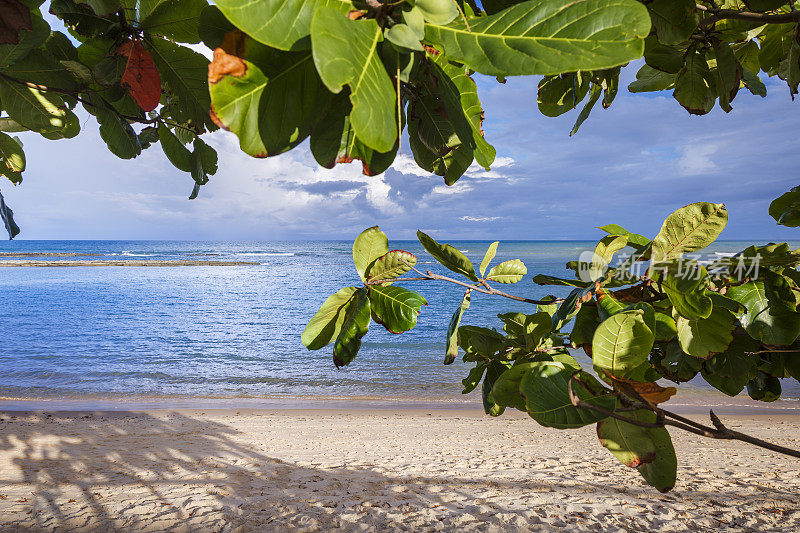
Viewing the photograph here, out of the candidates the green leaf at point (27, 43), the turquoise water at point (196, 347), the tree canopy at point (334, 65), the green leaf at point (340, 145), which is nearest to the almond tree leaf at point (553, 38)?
the tree canopy at point (334, 65)

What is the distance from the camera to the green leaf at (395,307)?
710 mm

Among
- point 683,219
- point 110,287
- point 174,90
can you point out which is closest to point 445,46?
point 683,219

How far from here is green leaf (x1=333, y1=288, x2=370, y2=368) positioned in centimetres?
71

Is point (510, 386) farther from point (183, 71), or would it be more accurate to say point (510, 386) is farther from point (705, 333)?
point (183, 71)

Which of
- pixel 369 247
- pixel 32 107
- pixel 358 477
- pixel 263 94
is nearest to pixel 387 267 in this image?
pixel 369 247

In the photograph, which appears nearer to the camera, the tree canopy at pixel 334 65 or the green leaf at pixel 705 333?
the tree canopy at pixel 334 65

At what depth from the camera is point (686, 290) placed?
0.62 metres

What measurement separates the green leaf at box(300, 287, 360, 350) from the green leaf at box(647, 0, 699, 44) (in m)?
0.64

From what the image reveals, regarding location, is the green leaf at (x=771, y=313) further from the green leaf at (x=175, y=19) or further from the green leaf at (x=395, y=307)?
the green leaf at (x=175, y=19)

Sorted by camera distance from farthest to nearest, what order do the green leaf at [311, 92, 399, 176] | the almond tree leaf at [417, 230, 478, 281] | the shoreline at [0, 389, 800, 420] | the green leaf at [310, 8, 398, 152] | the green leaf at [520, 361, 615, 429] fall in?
the shoreline at [0, 389, 800, 420], the almond tree leaf at [417, 230, 478, 281], the green leaf at [520, 361, 615, 429], the green leaf at [311, 92, 399, 176], the green leaf at [310, 8, 398, 152]

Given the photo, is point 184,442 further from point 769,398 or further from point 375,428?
point 769,398

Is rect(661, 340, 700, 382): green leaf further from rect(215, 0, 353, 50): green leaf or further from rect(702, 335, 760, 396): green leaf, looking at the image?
rect(215, 0, 353, 50): green leaf

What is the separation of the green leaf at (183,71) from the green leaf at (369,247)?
342 mm

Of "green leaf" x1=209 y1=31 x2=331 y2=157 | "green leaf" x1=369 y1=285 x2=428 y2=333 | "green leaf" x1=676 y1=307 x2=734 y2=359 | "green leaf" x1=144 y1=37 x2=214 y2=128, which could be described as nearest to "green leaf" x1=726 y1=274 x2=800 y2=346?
"green leaf" x1=676 y1=307 x2=734 y2=359
